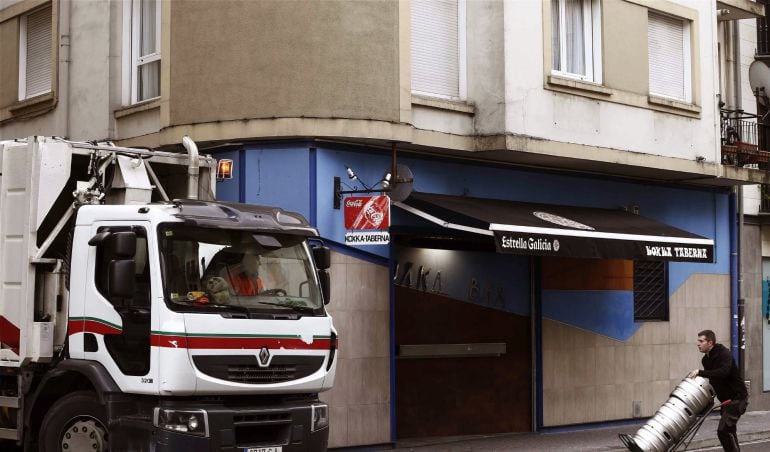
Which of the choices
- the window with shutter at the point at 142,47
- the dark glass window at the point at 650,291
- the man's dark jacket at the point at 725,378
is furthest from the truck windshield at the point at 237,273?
the dark glass window at the point at 650,291

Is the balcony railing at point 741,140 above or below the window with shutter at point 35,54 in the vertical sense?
below

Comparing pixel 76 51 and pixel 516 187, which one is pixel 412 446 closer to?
pixel 516 187

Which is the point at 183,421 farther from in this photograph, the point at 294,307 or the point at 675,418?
the point at 675,418

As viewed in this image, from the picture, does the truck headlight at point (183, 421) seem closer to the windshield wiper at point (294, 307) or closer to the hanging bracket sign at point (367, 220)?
the windshield wiper at point (294, 307)

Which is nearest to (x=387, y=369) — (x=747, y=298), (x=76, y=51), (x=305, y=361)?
(x=305, y=361)

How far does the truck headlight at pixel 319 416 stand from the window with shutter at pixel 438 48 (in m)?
5.81

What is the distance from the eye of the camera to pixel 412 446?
1596cm

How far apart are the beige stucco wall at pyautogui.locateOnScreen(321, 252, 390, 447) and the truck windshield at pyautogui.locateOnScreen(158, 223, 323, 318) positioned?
120 inches

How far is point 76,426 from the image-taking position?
1111 cm

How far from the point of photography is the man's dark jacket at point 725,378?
1322cm

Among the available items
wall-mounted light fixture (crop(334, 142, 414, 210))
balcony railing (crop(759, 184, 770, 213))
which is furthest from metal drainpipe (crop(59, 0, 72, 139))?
balcony railing (crop(759, 184, 770, 213))

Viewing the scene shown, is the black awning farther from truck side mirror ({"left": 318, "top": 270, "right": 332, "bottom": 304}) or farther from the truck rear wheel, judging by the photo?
the truck rear wheel

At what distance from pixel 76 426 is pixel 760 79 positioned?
15.5 metres

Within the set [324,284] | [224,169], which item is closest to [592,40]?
[224,169]
